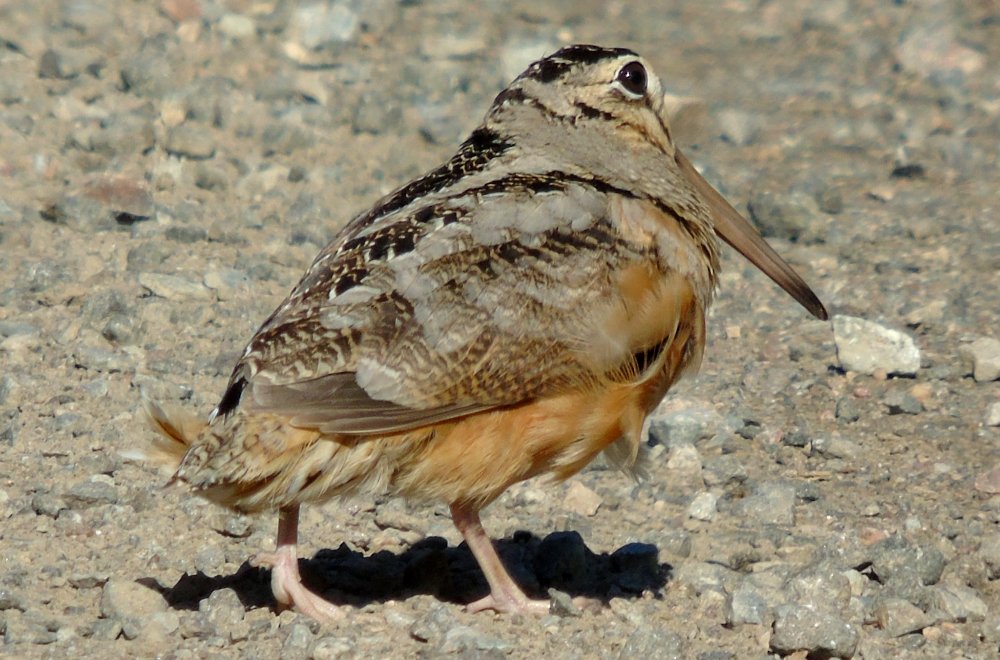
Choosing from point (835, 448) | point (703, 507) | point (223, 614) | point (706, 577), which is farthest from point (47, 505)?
point (835, 448)

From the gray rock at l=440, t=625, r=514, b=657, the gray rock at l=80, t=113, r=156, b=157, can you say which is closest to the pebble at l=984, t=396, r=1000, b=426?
the gray rock at l=440, t=625, r=514, b=657

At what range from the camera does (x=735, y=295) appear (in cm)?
786

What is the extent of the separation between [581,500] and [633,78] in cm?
158

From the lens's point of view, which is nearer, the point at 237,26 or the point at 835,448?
the point at 835,448

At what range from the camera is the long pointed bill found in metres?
5.88

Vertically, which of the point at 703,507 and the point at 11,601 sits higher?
the point at 11,601

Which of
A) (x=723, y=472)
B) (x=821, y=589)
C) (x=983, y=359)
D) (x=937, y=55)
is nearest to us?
(x=821, y=589)

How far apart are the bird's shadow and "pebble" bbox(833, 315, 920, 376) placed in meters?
1.94

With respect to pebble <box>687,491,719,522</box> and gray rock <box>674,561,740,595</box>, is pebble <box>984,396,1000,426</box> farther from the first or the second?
gray rock <box>674,561,740,595</box>

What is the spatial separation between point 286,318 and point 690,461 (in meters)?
2.12

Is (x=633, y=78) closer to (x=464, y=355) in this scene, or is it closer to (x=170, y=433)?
(x=464, y=355)

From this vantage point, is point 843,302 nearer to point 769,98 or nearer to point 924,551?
point 924,551

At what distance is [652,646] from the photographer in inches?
185

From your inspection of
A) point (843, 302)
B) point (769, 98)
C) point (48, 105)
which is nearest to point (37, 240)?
point (48, 105)
